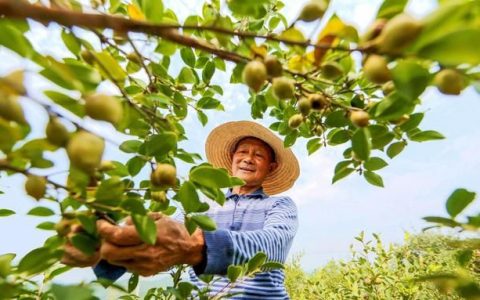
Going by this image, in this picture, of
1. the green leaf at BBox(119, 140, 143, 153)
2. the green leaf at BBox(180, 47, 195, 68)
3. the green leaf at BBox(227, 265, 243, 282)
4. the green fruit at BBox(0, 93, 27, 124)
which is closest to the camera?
the green fruit at BBox(0, 93, 27, 124)

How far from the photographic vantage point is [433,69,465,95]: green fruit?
59 centimetres

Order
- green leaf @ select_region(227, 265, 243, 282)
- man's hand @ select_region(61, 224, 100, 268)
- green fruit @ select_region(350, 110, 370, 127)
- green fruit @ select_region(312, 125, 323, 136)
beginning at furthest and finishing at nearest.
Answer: green fruit @ select_region(312, 125, 323, 136), green leaf @ select_region(227, 265, 243, 282), man's hand @ select_region(61, 224, 100, 268), green fruit @ select_region(350, 110, 370, 127)

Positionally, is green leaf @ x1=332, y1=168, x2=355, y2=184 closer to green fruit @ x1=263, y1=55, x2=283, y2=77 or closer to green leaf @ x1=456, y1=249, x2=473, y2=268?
green leaf @ x1=456, y1=249, x2=473, y2=268

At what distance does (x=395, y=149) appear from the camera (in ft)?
3.47

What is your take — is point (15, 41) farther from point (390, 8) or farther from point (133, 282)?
point (133, 282)

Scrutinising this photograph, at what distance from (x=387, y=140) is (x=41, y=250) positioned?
0.79 m

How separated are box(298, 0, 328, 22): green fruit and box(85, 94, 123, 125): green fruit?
13.3 inches

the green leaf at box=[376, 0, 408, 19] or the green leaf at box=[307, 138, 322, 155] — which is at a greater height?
the green leaf at box=[307, 138, 322, 155]

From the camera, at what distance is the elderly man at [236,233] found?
0.83 meters

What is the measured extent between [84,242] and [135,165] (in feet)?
0.73

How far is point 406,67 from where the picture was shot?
0.49 metres

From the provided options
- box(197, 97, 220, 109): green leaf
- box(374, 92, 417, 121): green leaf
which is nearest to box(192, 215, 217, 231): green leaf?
box(374, 92, 417, 121): green leaf

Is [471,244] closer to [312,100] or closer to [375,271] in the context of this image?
[312,100]

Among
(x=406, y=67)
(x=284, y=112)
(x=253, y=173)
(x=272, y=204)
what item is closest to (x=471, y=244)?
(x=406, y=67)
